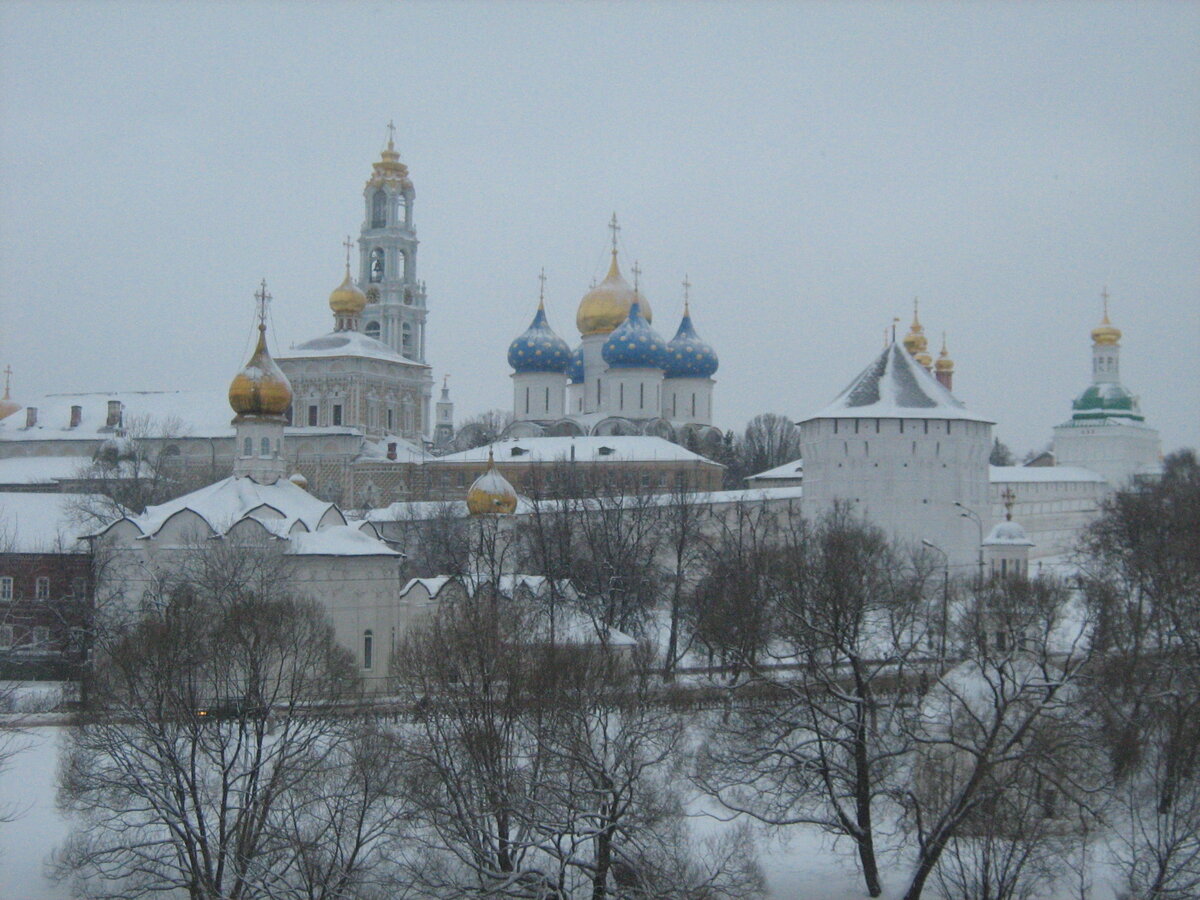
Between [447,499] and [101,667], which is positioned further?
[447,499]

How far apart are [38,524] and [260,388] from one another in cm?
489

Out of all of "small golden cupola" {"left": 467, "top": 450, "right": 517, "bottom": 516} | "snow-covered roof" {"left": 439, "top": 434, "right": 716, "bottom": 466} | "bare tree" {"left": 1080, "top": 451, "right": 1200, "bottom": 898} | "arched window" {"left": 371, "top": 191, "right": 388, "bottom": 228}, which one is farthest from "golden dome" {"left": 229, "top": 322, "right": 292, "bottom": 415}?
"arched window" {"left": 371, "top": 191, "right": 388, "bottom": 228}

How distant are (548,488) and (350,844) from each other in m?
24.2

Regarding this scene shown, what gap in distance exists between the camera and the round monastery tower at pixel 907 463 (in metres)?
32.1

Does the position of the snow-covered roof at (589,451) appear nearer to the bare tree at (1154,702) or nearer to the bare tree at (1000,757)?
the bare tree at (1154,702)

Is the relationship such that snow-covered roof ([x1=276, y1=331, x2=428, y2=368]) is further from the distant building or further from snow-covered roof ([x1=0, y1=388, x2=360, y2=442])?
the distant building

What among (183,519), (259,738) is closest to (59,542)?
(183,519)

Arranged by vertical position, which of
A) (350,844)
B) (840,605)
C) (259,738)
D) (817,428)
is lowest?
(350,844)

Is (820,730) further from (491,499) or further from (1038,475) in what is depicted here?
(1038,475)

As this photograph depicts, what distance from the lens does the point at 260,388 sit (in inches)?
984

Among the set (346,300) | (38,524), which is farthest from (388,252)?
(38,524)

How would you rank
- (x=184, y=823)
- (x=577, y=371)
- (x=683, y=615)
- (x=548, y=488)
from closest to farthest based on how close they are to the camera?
(x=184, y=823), (x=683, y=615), (x=548, y=488), (x=577, y=371)

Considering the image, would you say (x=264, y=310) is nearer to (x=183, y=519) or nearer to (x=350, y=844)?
(x=183, y=519)

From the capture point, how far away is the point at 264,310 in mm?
25922
